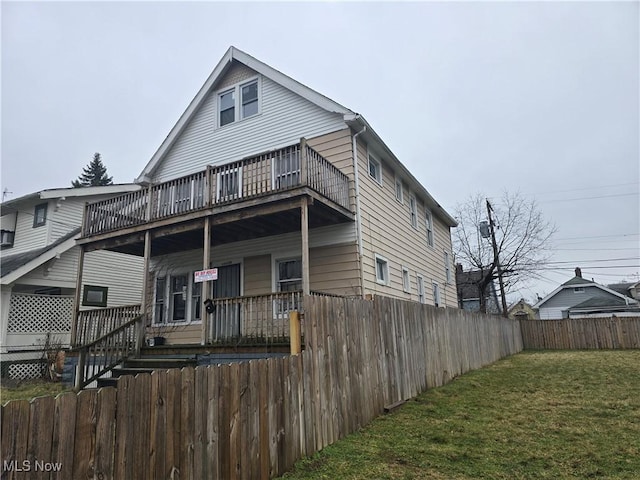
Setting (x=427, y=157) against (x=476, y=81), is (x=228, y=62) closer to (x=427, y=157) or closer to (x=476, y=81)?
(x=476, y=81)

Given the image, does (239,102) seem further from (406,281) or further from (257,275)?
(406,281)

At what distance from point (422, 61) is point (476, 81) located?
3.16 metres

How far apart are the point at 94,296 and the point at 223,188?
23.9 feet

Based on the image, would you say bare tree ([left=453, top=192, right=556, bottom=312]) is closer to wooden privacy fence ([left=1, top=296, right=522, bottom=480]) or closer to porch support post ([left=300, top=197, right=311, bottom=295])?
porch support post ([left=300, top=197, right=311, bottom=295])

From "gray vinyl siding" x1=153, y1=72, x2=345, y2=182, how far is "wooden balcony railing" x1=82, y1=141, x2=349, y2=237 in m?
1.78

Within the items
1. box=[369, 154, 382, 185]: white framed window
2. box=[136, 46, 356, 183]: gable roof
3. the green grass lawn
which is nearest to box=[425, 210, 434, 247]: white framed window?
box=[369, 154, 382, 185]: white framed window

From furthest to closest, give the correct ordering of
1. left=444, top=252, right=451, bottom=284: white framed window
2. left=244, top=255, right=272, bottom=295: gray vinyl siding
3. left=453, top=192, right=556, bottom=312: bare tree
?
left=453, top=192, right=556, bottom=312: bare tree → left=444, top=252, right=451, bottom=284: white framed window → left=244, top=255, right=272, bottom=295: gray vinyl siding

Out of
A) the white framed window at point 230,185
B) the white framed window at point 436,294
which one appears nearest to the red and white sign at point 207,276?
the white framed window at point 230,185

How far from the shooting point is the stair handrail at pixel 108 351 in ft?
30.0

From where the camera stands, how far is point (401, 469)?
4.22 m

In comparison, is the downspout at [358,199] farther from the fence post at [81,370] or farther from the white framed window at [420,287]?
the fence post at [81,370]

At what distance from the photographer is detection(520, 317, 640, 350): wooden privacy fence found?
18984 mm

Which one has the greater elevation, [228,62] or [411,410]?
[228,62]

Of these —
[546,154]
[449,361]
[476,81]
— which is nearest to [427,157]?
[546,154]
